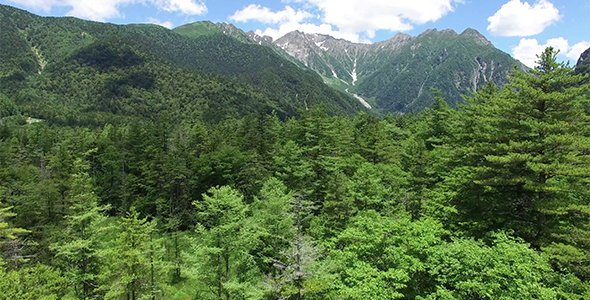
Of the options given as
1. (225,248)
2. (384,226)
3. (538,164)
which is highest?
(538,164)

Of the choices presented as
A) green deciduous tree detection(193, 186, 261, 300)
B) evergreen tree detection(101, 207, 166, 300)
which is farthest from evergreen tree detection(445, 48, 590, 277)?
evergreen tree detection(101, 207, 166, 300)

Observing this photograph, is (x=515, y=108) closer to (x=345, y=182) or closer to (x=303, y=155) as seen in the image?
(x=345, y=182)

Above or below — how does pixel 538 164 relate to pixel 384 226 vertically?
above

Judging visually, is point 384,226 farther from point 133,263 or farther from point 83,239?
point 83,239

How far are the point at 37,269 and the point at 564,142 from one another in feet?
112

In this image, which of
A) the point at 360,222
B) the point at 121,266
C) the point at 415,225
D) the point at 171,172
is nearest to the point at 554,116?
the point at 415,225

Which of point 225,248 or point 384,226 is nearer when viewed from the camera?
point 384,226

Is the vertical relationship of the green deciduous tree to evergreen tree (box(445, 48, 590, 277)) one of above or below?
below

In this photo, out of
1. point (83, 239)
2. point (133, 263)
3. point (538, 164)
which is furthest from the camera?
point (83, 239)

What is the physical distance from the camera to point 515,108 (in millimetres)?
16797

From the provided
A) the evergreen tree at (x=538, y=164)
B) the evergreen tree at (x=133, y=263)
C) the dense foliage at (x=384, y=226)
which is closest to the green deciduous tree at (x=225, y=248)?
the dense foliage at (x=384, y=226)

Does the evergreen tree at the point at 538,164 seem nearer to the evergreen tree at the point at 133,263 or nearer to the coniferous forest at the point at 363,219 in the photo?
the coniferous forest at the point at 363,219

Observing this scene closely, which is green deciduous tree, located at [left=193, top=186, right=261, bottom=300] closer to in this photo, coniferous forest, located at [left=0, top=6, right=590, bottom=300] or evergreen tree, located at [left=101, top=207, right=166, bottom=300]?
coniferous forest, located at [left=0, top=6, right=590, bottom=300]

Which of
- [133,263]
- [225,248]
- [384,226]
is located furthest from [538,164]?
[133,263]
